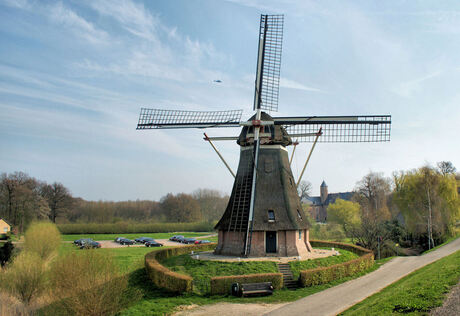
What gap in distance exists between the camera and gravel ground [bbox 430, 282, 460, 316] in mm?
8905

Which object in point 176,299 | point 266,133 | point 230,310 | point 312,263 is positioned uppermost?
point 266,133

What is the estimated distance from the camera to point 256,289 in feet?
52.5

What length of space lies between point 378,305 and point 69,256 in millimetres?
12339

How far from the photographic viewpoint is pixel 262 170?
22.2m

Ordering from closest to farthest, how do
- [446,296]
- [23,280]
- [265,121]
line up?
[446,296] < [23,280] < [265,121]

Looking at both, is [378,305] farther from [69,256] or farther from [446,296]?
[69,256]

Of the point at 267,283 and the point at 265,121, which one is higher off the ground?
the point at 265,121

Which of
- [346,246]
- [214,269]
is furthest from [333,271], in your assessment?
[346,246]

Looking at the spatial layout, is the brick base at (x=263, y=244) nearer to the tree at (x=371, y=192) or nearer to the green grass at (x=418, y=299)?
the green grass at (x=418, y=299)

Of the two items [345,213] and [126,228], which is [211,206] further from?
[345,213]

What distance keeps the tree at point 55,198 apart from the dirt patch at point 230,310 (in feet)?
189

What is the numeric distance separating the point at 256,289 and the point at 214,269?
3112mm

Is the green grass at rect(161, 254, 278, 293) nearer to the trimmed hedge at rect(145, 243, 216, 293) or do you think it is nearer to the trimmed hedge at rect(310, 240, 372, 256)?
the trimmed hedge at rect(145, 243, 216, 293)

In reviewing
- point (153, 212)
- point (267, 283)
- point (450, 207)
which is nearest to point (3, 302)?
point (267, 283)
